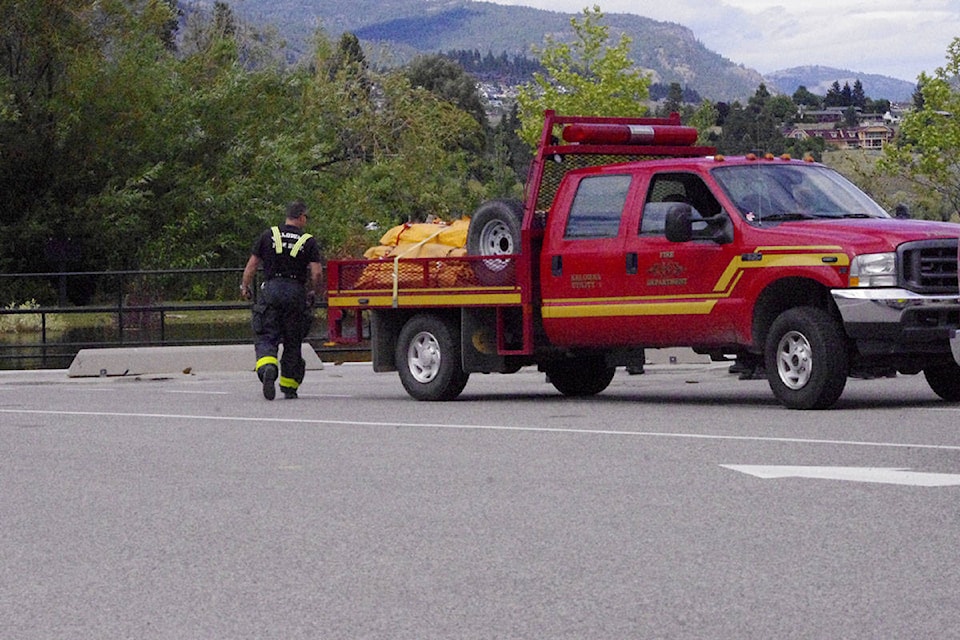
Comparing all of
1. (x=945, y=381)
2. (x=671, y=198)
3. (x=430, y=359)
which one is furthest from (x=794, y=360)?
(x=430, y=359)

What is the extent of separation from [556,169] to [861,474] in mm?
7281

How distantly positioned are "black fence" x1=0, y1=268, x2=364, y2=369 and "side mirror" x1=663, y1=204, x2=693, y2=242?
11725 mm

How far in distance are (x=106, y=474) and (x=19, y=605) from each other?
4.19 meters

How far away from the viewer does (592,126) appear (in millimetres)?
16938

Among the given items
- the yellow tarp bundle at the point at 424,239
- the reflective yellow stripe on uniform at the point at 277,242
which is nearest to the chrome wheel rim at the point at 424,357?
Answer: the yellow tarp bundle at the point at 424,239

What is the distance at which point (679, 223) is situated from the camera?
14.6 metres

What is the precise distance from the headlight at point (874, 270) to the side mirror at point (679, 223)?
1.46m

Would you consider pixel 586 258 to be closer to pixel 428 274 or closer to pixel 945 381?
pixel 428 274

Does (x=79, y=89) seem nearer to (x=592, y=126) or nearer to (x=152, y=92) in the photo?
(x=152, y=92)

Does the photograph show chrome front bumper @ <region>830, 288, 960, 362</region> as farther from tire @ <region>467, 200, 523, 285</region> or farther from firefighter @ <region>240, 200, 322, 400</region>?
firefighter @ <region>240, 200, 322, 400</region>

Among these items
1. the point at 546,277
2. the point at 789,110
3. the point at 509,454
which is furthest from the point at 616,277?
the point at 789,110

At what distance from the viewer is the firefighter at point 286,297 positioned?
1734 centimetres

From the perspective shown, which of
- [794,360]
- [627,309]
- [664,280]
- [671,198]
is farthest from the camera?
[671,198]

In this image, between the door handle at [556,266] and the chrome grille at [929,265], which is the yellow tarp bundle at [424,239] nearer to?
the door handle at [556,266]
